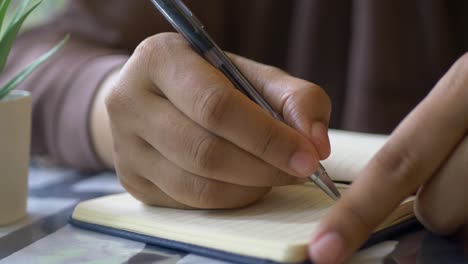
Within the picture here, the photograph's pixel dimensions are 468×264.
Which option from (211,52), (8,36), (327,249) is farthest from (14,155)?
A: (327,249)

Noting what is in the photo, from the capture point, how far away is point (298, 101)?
0.54m

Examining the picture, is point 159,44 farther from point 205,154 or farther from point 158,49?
point 205,154

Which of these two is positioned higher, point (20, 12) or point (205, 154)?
point (20, 12)

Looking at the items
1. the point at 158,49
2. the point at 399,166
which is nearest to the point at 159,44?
the point at 158,49

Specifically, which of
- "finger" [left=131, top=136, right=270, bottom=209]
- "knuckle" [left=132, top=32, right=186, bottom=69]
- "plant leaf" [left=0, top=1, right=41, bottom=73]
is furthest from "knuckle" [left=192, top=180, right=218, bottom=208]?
"plant leaf" [left=0, top=1, right=41, bottom=73]

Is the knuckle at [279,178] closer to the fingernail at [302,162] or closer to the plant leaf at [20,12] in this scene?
the fingernail at [302,162]

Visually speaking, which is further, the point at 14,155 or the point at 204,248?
the point at 14,155

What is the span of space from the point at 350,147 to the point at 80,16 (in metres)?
0.56

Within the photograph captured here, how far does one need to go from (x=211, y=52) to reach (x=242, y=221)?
14 cm

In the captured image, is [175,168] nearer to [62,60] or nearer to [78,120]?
[78,120]

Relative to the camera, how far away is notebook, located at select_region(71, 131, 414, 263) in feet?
1.46

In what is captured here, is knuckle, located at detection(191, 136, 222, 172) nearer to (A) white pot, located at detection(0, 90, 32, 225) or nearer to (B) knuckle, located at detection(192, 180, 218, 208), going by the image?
(B) knuckle, located at detection(192, 180, 218, 208)

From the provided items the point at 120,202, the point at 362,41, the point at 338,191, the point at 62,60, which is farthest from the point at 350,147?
the point at 62,60

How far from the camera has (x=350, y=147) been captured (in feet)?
2.16
